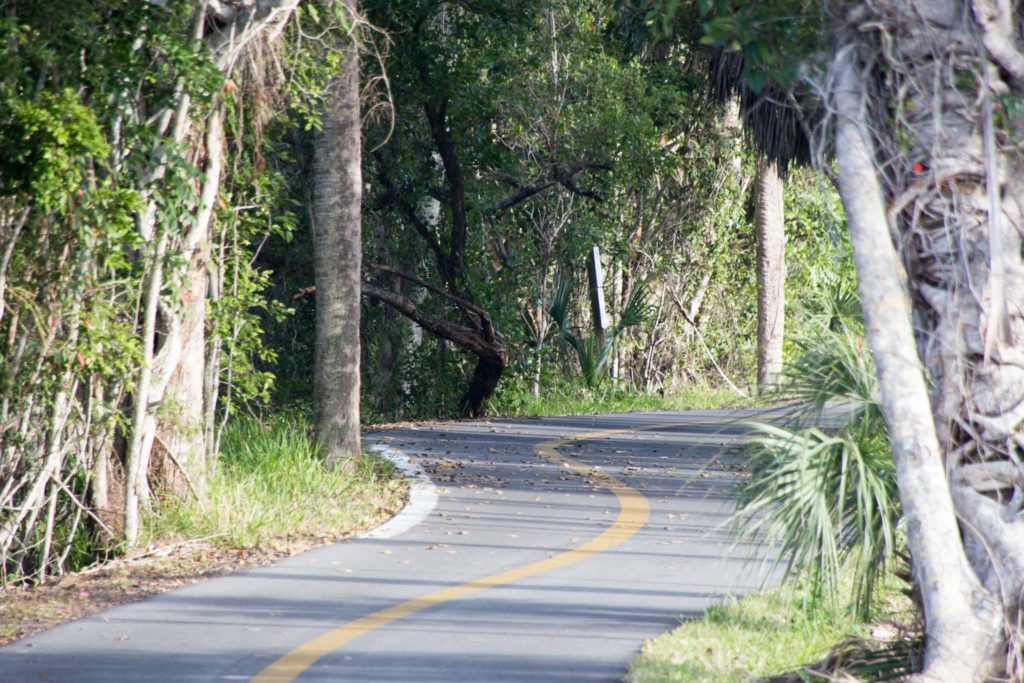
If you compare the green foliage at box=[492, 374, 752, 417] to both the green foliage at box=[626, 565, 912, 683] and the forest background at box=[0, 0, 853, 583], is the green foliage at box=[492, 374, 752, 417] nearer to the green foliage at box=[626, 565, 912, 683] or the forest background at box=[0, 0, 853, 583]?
the forest background at box=[0, 0, 853, 583]

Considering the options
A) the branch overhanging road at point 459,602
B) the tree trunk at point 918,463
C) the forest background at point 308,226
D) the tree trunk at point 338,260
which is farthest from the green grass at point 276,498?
the tree trunk at point 918,463

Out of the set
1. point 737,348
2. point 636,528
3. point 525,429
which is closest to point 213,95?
point 636,528

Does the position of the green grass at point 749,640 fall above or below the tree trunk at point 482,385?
below

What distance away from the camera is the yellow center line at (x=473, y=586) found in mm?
6508

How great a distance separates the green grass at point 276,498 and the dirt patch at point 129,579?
0.56 ft

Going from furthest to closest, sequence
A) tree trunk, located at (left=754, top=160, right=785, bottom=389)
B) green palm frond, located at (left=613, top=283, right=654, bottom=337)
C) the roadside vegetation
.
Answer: green palm frond, located at (left=613, top=283, right=654, bottom=337), tree trunk, located at (left=754, top=160, right=785, bottom=389), the roadside vegetation

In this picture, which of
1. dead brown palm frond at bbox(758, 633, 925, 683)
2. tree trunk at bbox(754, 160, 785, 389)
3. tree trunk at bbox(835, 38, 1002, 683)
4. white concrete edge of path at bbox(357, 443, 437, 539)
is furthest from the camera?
tree trunk at bbox(754, 160, 785, 389)

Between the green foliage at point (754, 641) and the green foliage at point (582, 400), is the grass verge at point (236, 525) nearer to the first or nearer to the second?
the green foliage at point (754, 641)

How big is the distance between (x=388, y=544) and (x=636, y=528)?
212 centimetres

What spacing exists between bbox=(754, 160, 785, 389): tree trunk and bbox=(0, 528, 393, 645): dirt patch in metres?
17.4

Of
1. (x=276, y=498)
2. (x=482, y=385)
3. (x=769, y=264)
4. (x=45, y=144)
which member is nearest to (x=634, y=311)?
(x=769, y=264)

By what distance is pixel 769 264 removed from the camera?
26.5 m

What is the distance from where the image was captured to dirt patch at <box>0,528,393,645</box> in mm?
7781

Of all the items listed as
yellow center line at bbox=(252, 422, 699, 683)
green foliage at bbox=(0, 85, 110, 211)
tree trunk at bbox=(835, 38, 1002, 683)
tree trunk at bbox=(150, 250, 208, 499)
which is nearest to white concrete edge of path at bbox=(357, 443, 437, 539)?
tree trunk at bbox=(150, 250, 208, 499)
